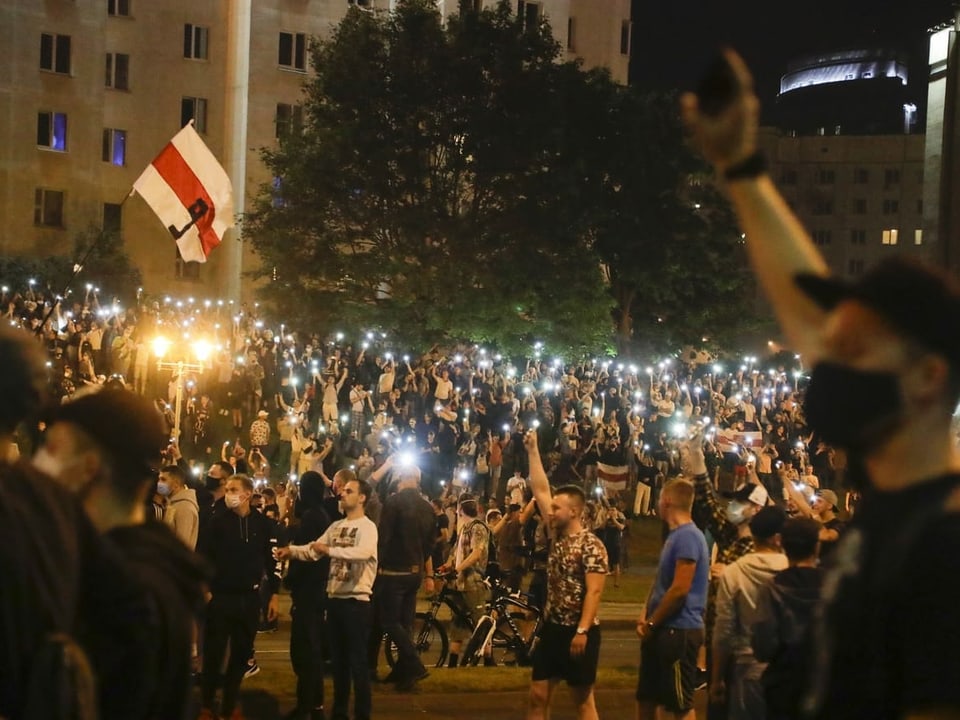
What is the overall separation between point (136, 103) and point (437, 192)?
20935 mm

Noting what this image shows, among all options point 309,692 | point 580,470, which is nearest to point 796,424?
point 580,470

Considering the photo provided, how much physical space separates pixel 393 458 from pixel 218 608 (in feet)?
16.2

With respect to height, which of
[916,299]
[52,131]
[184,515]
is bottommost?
[184,515]

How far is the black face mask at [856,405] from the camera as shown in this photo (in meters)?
2.77

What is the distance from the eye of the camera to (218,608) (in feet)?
35.6

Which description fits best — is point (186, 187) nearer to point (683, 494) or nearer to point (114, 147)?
point (683, 494)

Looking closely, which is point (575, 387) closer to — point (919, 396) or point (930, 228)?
point (930, 228)

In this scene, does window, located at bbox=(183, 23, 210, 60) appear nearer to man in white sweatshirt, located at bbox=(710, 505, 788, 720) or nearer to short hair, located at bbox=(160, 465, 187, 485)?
short hair, located at bbox=(160, 465, 187, 485)

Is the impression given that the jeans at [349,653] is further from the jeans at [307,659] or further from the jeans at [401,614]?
the jeans at [401,614]

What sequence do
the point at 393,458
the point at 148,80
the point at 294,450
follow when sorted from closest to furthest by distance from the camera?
1. the point at 393,458
2. the point at 294,450
3. the point at 148,80

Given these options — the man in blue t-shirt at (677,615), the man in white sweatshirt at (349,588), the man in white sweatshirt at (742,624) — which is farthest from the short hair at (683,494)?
the man in white sweatshirt at (349,588)

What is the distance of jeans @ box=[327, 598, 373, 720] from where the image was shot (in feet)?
35.4

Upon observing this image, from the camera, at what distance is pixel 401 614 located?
1282 cm

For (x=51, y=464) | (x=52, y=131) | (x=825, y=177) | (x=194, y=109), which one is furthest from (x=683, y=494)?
(x=825, y=177)
